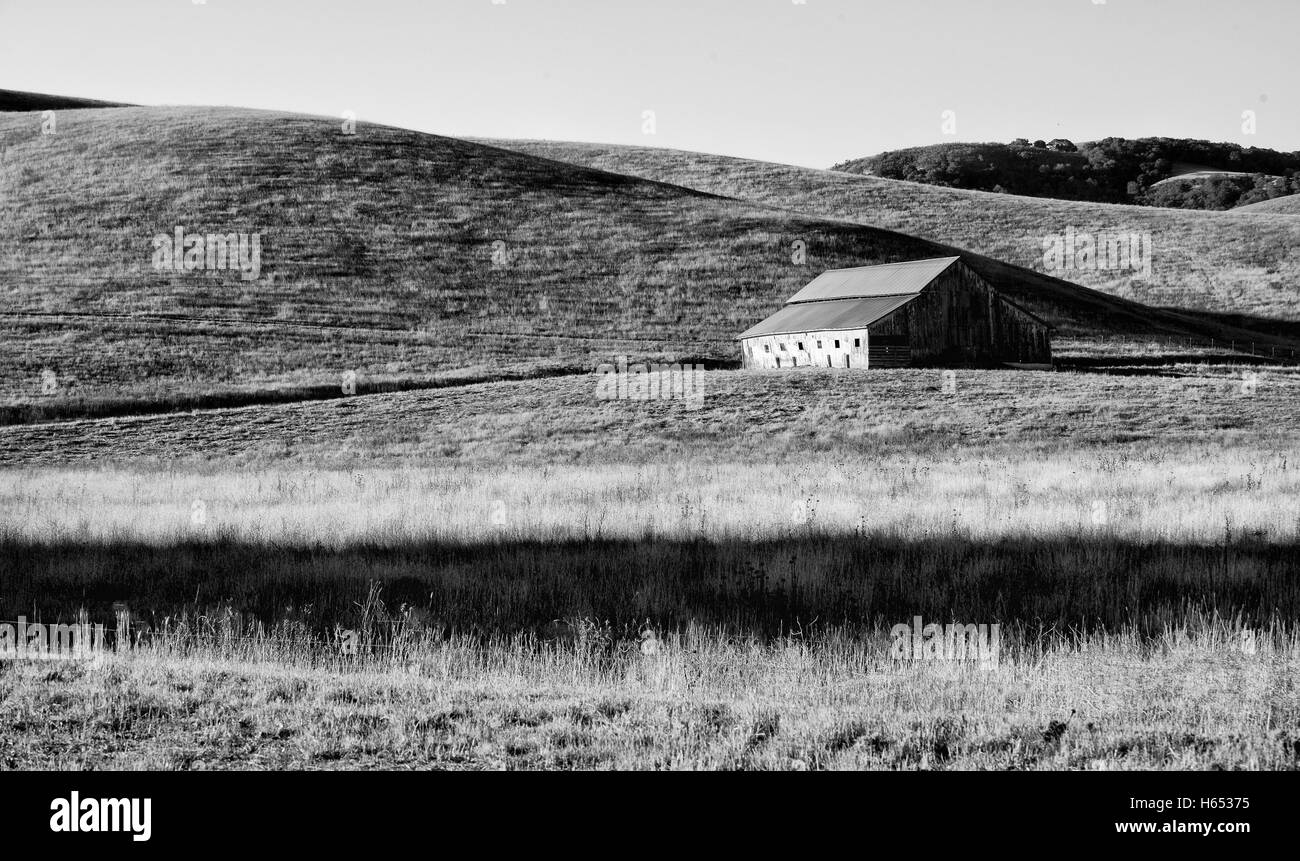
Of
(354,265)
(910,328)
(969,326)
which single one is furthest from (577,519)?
(354,265)

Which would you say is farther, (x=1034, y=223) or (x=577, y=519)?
(x=1034, y=223)

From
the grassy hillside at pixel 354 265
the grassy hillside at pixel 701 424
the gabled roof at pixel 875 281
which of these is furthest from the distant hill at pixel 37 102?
the grassy hillside at pixel 701 424

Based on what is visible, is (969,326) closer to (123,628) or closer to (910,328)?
(910,328)

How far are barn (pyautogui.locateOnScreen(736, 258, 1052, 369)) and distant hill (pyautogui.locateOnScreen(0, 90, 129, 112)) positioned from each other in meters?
135

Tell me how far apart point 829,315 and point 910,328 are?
4.55 m

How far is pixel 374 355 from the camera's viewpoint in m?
56.6

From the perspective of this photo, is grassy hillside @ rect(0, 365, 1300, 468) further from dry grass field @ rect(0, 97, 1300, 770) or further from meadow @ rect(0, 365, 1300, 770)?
meadow @ rect(0, 365, 1300, 770)

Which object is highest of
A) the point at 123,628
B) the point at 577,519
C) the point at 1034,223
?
the point at 1034,223

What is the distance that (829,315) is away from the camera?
62281mm

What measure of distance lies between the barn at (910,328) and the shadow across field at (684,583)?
42.8m

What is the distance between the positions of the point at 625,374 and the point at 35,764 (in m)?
45.3

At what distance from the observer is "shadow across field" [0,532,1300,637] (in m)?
12.3

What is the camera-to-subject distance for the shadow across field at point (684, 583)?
12297 mm

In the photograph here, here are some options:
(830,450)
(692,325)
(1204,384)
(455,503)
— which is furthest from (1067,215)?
(455,503)
